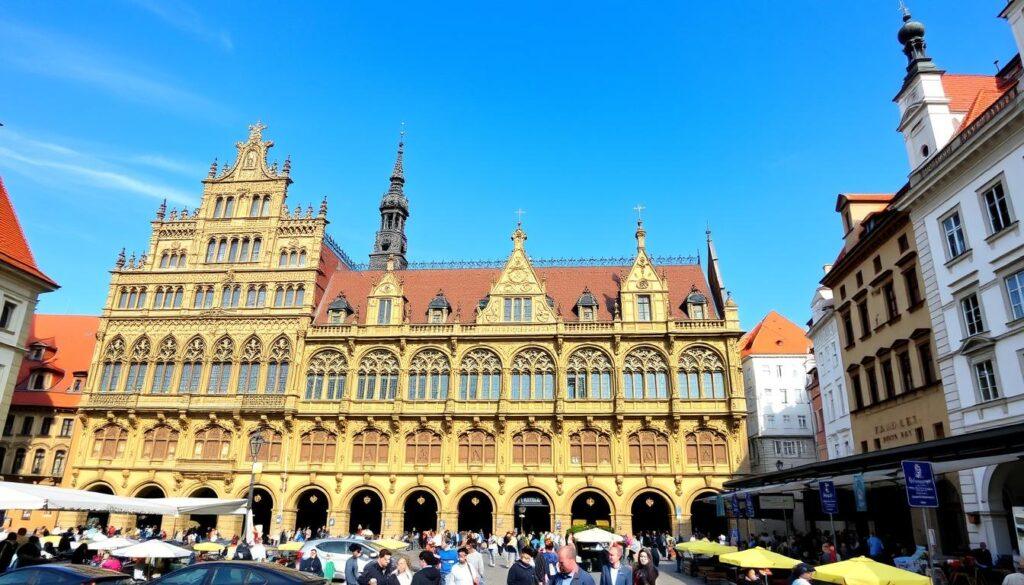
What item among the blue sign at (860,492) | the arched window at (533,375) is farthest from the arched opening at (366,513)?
the blue sign at (860,492)

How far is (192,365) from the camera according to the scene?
43594 mm

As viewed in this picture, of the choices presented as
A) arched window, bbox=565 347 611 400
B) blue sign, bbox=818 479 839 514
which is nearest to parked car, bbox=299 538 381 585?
blue sign, bbox=818 479 839 514

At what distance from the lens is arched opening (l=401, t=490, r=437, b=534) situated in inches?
1626

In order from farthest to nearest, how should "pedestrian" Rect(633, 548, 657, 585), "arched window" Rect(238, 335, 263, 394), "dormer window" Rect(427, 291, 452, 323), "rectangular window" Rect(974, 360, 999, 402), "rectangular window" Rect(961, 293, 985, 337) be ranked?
1. "dormer window" Rect(427, 291, 452, 323)
2. "arched window" Rect(238, 335, 263, 394)
3. "rectangular window" Rect(961, 293, 985, 337)
4. "rectangular window" Rect(974, 360, 999, 402)
5. "pedestrian" Rect(633, 548, 657, 585)

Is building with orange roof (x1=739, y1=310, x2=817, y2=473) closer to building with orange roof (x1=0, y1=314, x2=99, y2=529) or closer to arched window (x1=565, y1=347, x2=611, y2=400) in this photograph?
arched window (x1=565, y1=347, x2=611, y2=400)

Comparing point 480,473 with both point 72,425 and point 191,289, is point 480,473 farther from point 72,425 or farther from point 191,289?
point 72,425

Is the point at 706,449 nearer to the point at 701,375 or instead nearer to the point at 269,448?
the point at 701,375

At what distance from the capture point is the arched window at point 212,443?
4125 cm

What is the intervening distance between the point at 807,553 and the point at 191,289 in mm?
43698

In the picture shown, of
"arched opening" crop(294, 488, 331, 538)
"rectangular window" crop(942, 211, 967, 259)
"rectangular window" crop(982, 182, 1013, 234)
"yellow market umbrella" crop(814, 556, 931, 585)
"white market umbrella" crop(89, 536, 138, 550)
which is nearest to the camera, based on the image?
"yellow market umbrella" crop(814, 556, 931, 585)

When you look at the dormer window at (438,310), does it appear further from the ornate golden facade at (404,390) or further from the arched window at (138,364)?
the arched window at (138,364)

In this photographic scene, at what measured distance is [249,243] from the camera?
153 feet

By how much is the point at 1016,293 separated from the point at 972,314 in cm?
224

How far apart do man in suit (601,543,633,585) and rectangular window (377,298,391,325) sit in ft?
119
